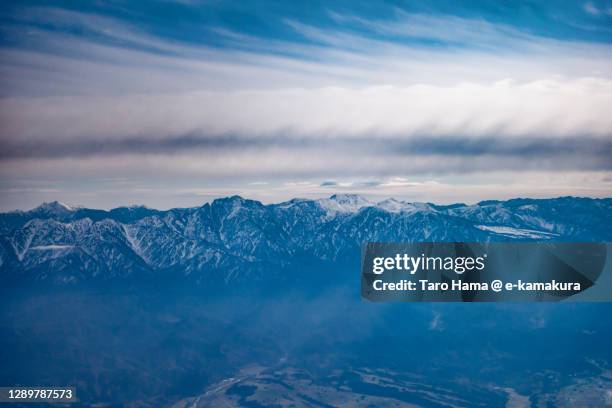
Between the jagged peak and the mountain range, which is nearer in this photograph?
the jagged peak

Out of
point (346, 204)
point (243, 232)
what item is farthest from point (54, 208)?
point (243, 232)

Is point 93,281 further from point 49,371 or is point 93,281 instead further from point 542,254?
point 542,254

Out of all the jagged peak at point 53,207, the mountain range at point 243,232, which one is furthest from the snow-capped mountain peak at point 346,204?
the jagged peak at point 53,207

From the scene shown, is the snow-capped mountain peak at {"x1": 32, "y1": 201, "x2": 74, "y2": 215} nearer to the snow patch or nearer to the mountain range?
the mountain range

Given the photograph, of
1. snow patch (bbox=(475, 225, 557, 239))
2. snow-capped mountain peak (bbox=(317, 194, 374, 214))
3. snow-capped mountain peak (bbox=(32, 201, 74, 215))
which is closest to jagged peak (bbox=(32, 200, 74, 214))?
snow-capped mountain peak (bbox=(32, 201, 74, 215))

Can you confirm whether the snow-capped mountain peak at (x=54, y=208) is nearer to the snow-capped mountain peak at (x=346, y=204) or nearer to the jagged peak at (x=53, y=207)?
the jagged peak at (x=53, y=207)

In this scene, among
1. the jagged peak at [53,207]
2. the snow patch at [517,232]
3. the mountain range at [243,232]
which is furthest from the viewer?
the snow patch at [517,232]

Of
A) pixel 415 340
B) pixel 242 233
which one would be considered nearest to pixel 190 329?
pixel 415 340

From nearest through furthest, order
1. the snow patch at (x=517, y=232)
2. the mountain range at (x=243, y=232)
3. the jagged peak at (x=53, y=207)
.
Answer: the jagged peak at (x=53, y=207) < the mountain range at (x=243, y=232) < the snow patch at (x=517, y=232)

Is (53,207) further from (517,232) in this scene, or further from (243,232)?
(517,232)
